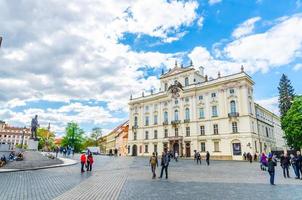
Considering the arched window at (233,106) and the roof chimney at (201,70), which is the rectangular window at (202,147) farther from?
the roof chimney at (201,70)

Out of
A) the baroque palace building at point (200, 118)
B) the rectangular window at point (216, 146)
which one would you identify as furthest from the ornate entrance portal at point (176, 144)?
the rectangular window at point (216, 146)

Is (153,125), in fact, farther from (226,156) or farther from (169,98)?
(226,156)

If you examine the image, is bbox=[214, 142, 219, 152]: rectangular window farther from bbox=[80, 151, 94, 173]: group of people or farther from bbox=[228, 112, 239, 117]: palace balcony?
bbox=[80, 151, 94, 173]: group of people

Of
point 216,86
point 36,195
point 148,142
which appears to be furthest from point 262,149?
point 36,195

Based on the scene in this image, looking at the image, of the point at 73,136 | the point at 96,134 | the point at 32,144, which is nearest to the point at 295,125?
the point at 32,144

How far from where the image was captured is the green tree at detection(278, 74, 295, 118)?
6334cm

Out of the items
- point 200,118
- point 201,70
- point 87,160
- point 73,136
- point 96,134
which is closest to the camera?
point 87,160

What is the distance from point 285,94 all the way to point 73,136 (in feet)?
228

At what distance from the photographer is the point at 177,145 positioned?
58.8 meters

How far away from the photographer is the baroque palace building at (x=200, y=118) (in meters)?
50.2

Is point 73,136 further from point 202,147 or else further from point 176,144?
point 202,147

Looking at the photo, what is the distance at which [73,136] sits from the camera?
285ft

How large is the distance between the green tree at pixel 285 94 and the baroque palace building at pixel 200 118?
496cm

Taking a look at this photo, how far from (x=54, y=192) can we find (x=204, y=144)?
4732 centimetres
